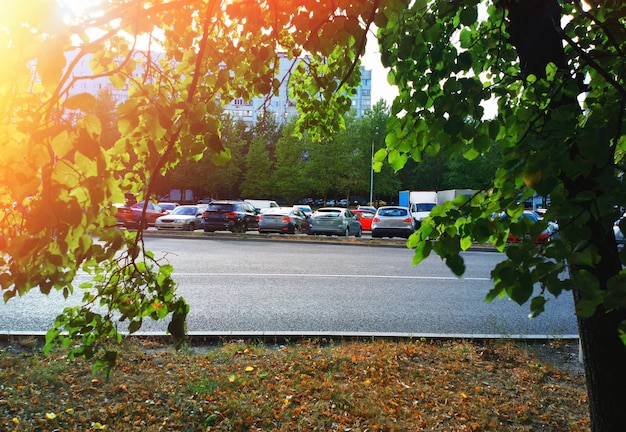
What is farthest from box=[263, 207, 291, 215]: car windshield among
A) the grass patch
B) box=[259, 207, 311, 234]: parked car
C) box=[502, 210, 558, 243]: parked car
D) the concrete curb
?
box=[502, 210, 558, 243]: parked car

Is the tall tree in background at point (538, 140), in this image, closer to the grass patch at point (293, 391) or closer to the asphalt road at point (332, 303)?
the grass patch at point (293, 391)

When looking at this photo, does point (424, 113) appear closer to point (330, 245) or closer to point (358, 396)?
point (358, 396)

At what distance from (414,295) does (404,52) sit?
6444 millimetres

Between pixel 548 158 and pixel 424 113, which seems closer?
pixel 548 158

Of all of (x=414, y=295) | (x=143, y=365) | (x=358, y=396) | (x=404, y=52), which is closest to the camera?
(x=404, y=52)

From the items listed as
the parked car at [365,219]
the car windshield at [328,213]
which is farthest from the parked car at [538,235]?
the parked car at [365,219]

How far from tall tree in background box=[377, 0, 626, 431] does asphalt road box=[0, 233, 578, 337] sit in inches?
79.9

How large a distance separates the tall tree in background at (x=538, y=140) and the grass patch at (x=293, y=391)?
3.82 ft

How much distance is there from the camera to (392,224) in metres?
21.2

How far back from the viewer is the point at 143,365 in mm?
4172

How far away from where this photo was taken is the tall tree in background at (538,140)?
154 centimetres

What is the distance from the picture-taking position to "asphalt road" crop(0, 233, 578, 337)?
19.5ft

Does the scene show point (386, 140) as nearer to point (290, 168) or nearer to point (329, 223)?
point (329, 223)

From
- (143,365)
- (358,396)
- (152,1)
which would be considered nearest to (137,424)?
(143,365)
